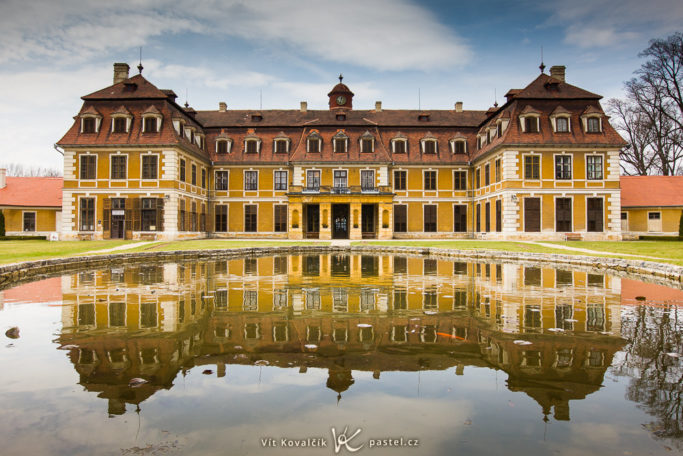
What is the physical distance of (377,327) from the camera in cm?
662

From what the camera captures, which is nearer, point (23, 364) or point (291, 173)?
point (23, 364)

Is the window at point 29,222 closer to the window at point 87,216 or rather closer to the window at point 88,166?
the window at point 87,216

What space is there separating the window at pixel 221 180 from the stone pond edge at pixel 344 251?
18.9 m

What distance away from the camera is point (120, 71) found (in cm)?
3975

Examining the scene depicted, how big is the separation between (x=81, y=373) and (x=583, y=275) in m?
14.0

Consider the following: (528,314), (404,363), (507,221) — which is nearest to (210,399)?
(404,363)

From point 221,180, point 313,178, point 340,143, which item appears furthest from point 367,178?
point 221,180

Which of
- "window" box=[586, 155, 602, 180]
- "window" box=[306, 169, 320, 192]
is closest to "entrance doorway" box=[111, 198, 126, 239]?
"window" box=[306, 169, 320, 192]

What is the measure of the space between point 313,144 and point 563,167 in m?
21.0

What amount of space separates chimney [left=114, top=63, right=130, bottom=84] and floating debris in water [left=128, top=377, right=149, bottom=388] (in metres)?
41.7

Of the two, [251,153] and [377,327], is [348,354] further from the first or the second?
[251,153]

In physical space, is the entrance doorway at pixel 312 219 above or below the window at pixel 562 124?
below

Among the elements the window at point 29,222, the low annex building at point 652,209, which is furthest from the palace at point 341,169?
the window at point 29,222

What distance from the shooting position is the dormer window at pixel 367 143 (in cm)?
4125
